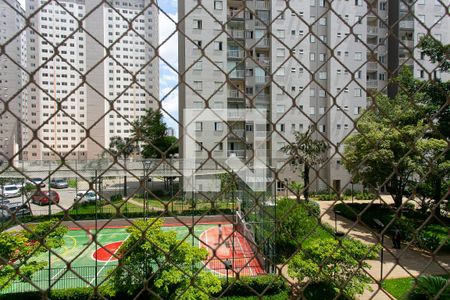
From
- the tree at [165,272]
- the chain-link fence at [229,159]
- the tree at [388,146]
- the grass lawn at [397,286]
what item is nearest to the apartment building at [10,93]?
the chain-link fence at [229,159]

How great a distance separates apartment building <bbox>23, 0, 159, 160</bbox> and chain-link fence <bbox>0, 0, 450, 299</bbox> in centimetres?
2

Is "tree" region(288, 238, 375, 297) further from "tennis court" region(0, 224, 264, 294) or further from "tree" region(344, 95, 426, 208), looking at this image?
"tree" region(344, 95, 426, 208)

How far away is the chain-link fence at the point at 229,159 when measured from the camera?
0.97 m

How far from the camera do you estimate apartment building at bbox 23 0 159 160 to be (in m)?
0.84

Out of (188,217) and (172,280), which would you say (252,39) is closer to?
(188,217)

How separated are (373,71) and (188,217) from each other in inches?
473

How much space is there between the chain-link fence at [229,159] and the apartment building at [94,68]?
0.08ft

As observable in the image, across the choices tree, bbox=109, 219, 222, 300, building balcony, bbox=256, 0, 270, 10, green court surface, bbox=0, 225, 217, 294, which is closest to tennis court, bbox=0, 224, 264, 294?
green court surface, bbox=0, 225, 217, 294

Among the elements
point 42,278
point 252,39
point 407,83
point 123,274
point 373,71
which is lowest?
point 42,278

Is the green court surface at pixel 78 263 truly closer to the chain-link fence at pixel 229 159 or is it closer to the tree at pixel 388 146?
the chain-link fence at pixel 229 159

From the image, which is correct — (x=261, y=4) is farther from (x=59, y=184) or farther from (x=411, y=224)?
(x=59, y=184)

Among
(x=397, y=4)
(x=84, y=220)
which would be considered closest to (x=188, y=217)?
(x=84, y=220)

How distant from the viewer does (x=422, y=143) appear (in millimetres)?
8094

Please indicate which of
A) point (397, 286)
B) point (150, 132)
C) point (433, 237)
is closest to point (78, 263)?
point (150, 132)
